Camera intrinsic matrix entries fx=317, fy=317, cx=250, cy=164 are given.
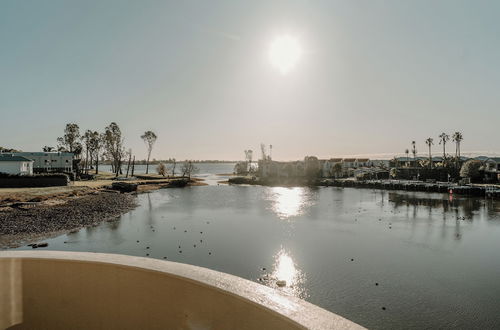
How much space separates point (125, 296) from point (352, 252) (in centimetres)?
2132

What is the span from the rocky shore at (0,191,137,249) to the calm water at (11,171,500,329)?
185 cm

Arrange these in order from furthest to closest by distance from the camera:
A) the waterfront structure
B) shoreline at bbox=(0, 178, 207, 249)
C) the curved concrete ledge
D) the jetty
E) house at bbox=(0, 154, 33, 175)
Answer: the waterfront structure
the jetty
house at bbox=(0, 154, 33, 175)
shoreline at bbox=(0, 178, 207, 249)
the curved concrete ledge

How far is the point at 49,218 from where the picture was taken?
30.7 meters

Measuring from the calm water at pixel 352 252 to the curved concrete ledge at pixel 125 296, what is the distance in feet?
36.9

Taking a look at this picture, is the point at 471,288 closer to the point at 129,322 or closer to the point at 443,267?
the point at 443,267

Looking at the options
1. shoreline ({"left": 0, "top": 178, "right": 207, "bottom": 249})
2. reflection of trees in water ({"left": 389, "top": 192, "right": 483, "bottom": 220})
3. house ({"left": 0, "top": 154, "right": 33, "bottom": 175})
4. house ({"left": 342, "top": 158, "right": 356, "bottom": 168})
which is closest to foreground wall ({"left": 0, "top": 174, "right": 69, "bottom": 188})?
shoreline ({"left": 0, "top": 178, "right": 207, "bottom": 249})

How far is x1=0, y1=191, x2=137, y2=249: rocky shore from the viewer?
2433cm

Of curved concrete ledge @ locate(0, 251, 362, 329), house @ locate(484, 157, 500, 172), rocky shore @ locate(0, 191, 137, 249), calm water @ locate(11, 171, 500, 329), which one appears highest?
house @ locate(484, 157, 500, 172)

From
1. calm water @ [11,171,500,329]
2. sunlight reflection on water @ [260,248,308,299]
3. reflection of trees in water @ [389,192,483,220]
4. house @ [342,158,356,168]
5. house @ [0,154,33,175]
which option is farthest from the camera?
house @ [342,158,356,168]

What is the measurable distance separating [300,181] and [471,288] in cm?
8103

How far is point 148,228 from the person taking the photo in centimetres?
3011

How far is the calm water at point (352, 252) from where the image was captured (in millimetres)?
14000

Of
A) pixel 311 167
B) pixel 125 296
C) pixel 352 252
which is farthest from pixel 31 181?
pixel 311 167

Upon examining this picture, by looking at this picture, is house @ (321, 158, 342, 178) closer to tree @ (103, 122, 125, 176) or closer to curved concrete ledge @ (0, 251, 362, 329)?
tree @ (103, 122, 125, 176)
